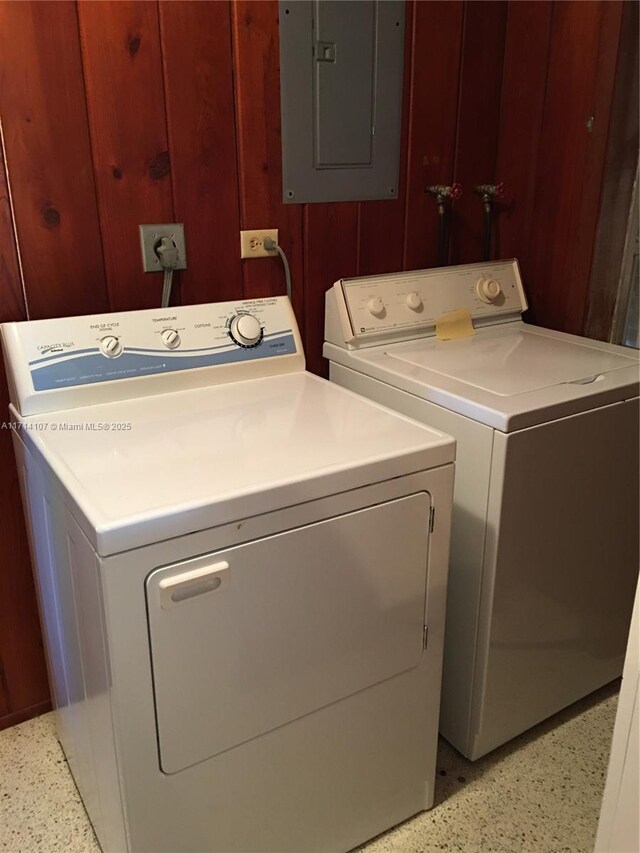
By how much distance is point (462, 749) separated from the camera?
1.70 m

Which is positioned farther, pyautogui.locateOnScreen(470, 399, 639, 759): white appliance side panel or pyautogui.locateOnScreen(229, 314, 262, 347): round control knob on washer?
pyautogui.locateOnScreen(229, 314, 262, 347): round control knob on washer

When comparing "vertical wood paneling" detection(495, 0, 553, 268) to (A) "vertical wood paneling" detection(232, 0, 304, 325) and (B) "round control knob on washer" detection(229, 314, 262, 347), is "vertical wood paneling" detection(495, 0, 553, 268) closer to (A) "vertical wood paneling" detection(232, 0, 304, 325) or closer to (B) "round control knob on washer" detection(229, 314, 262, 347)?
(A) "vertical wood paneling" detection(232, 0, 304, 325)

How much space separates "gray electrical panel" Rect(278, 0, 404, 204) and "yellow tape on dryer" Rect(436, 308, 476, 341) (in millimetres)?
376

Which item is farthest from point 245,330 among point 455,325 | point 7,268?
point 455,325

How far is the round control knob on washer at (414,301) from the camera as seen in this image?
1.86m

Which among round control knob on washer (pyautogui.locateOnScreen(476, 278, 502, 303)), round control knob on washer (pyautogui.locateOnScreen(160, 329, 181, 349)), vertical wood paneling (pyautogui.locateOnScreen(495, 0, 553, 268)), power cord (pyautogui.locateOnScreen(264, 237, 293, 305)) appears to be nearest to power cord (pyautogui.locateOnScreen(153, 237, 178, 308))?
round control knob on washer (pyautogui.locateOnScreen(160, 329, 181, 349))

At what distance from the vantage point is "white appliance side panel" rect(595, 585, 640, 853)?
90 centimetres

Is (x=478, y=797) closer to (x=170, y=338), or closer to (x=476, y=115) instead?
(x=170, y=338)

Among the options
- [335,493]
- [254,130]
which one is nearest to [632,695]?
[335,493]

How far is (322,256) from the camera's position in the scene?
186cm

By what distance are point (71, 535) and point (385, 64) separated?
1367 millimetres

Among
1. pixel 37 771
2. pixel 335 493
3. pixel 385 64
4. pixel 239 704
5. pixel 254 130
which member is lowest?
pixel 37 771

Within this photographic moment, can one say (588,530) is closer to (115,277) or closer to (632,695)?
(632,695)

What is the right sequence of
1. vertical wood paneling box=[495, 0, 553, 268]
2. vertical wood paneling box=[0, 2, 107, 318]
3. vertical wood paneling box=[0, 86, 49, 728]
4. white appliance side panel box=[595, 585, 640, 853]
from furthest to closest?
vertical wood paneling box=[495, 0, 553, 268], vertical wood paneling box=[0, 86, 49, 728], vertical wood paneling box=[0, 2, 107, 318], white appliance side panel box=[595, 585, 640, 853]
